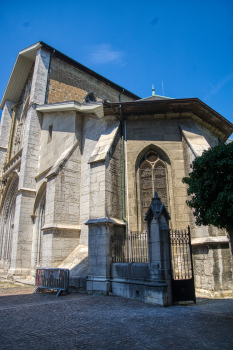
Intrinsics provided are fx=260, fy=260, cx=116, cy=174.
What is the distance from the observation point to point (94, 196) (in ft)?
29.5

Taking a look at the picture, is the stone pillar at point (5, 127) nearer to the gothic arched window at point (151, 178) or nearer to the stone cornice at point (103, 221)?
the gothic arched window at point (151, 178)

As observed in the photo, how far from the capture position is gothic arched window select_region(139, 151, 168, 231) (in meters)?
10.3

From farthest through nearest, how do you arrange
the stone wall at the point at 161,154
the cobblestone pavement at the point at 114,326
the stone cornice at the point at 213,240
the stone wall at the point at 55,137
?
1. the stone wall at the point at 55,137
2. the stone wall at the point at 161,154
3. the stone cornice at the point at 213,240
4. the cobblestone pavement at the point at 114,326

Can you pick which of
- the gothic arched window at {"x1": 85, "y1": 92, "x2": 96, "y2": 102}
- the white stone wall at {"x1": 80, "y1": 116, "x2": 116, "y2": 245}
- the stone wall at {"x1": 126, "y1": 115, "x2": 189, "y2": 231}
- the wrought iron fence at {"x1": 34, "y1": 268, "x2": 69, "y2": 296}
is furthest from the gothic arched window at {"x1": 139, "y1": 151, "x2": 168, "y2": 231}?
the gothic arched window at {"x1": 85, "y1": 92, "x2": 96, "y2": 102}

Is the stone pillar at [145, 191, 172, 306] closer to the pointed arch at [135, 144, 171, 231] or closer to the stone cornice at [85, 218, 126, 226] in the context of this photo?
the stone cornice at [85, 218, 126, 226]

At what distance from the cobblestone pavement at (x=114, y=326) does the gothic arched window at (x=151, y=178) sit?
4.39 metres

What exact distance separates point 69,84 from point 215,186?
15662 mm

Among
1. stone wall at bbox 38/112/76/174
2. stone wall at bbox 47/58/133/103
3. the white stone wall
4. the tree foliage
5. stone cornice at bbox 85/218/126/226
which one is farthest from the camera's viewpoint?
stone wall at bbox 47/58/133/103

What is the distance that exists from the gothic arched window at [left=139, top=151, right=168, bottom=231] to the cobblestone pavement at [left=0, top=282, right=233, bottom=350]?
4.39 metres

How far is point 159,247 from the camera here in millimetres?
6445

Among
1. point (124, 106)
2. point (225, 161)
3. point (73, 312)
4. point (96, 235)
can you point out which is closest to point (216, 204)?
point (225, 161)

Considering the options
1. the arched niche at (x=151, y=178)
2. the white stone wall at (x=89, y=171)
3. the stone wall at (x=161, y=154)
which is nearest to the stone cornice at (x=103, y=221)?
the white stone wall at (x=89, y=171)

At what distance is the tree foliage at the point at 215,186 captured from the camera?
16.2 feet

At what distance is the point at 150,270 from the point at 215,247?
2621 mm
